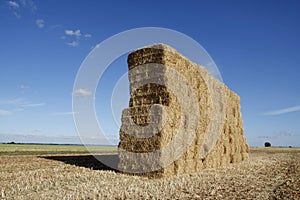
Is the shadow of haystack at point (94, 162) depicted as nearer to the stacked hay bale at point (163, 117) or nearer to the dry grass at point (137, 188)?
the stacked hay bale at point (163, 117)

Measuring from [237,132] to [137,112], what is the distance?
10.5 m

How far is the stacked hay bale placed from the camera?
1006 centimetres

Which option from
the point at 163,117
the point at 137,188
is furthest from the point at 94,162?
the point at 137,188

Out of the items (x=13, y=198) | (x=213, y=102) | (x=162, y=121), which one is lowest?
(x=13, y=198)

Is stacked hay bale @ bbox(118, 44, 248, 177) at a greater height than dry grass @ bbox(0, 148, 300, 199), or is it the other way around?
stacked hay bale @ bbox(118, 44, 248, 177)

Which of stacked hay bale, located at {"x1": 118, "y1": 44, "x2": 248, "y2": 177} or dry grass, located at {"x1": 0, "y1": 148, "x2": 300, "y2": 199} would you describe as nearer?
dry grass, located at {"x1": 0, "y1": 148, "x2": 300, "y2": 199}

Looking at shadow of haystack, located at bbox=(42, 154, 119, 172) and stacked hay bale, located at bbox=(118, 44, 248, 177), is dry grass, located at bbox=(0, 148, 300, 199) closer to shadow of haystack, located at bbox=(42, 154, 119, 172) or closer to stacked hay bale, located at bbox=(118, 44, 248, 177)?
stacked hay bale, located at bbox=(118, 44, 248, 177)

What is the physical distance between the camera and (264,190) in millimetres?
7746

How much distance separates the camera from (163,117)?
9.97 meters

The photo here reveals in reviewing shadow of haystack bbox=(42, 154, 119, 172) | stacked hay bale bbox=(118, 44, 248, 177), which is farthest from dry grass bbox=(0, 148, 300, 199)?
shadow of haystack bbox=(42, 154, 119, 172)

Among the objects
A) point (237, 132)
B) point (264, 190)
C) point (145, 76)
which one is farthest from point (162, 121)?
point (237, 132)

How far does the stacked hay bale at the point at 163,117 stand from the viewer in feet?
33.0

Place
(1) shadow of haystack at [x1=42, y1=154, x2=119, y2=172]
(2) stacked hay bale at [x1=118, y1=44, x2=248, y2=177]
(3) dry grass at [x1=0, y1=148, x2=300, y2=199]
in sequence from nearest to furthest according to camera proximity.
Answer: (3) dry grass at [x1=0, y1=148, x2=300, y2=199] < (2) stacked hay bale at [x1=118, y1=44, x2=248, y2=177] < (1) shadow of haystack at [x1=42, y1=154, x2=119, y2=172]

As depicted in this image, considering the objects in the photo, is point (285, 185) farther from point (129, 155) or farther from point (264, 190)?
point (129, 155)
